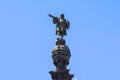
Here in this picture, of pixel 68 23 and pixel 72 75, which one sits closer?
pixel 72 75

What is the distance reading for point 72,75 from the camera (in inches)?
2943

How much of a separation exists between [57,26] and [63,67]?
5.94 m

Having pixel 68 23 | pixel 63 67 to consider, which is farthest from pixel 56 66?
pixel 68 23

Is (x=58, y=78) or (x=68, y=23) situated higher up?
(x=68, y=23)

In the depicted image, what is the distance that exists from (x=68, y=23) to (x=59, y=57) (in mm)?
5658

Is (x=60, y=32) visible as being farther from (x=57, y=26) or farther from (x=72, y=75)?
(x=72, y=75)

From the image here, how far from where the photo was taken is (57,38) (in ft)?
258

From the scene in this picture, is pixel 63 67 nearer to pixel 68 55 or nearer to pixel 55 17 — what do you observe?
pixel 68 55

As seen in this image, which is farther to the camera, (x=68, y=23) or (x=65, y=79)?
(x=68, y=23)

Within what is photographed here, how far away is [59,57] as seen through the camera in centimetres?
7594

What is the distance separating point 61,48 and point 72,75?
12.4 ft

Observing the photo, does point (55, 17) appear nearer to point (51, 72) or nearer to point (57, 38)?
point (57, 38)

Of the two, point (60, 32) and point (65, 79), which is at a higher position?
point (60, 32)

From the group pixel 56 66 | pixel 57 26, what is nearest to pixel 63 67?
pixel 56 66
